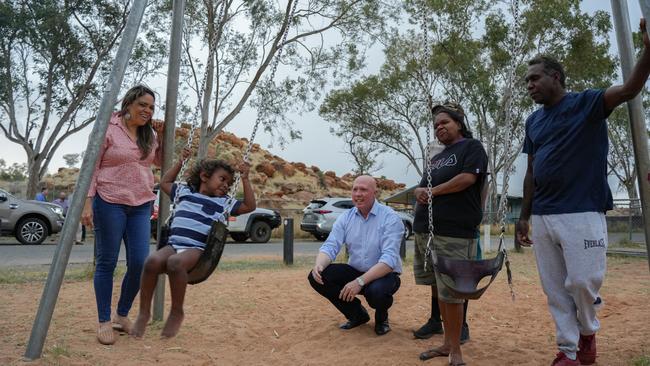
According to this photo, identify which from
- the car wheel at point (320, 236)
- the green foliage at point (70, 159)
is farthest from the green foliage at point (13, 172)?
the car wheel at point (320, 236)

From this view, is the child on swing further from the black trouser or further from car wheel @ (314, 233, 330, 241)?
car wheel @ (314, 233, 330, 241)

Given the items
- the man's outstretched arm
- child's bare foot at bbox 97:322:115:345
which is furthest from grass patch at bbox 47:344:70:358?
the man's outstretched arm

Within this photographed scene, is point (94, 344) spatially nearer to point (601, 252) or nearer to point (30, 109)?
point (601, 252)

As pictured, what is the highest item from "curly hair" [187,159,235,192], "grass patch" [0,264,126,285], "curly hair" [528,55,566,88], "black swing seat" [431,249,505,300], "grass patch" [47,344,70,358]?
"curly hair" [528,55,566,88]

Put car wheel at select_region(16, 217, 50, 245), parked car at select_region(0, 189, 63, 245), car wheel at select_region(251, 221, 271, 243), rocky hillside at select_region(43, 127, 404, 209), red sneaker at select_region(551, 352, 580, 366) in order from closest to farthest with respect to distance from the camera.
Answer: red sneaker at select_region(551, 352, 580, 366) → parked car at select_region(0, 189, 63, 245) → car wheel at select_region(16, 217, 50, 245) → car wheel at select_region(251, 221, 271, 243) → rocky hillside at select_region(43, 127, 404, 209)

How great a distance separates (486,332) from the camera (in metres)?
5.00

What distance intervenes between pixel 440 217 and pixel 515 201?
148ft

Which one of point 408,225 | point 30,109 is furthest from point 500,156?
point 30,109

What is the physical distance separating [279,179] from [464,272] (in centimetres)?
4524

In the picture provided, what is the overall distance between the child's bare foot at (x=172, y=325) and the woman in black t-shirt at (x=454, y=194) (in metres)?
1.72

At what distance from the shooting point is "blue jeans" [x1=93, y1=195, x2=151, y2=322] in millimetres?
4234

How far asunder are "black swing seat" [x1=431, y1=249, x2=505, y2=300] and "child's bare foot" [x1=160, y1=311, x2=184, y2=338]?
175cm

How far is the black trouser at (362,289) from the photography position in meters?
4.52

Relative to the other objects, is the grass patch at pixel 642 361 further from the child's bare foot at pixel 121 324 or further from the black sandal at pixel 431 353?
the child's bare foot at pixel 121 324
